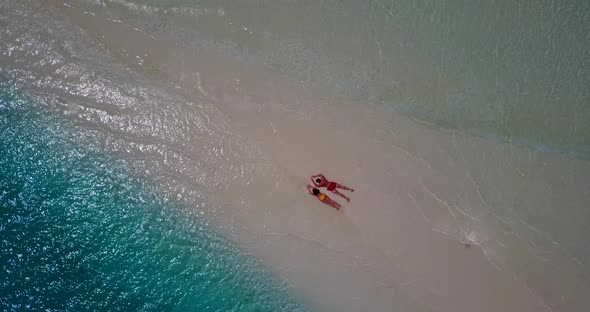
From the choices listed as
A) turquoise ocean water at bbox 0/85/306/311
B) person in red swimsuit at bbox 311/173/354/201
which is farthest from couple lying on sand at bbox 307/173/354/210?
turquoise ocean water at bbox 0/85/306/311

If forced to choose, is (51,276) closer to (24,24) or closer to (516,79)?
(24,24)

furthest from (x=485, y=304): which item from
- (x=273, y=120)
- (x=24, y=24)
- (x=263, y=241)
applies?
(x=24, y=24)

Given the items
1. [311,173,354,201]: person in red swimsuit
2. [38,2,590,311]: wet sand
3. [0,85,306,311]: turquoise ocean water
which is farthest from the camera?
[0,85,306,311]: turquoise ocean water

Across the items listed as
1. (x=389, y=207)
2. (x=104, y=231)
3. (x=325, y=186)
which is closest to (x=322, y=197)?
(x=325, y=186)

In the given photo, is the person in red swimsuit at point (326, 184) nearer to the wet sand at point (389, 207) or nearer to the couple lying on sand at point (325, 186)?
the couple lying on sand at point (325, 186)

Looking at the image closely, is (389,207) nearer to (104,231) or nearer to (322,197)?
(322,197)

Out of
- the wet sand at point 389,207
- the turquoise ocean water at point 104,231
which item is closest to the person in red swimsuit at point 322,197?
the wet sand at point 389,207

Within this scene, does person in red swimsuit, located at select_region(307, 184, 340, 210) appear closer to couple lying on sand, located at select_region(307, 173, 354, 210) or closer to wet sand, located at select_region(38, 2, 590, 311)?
couple lying on sand, located at select_region(307, 173, 354, 210)
